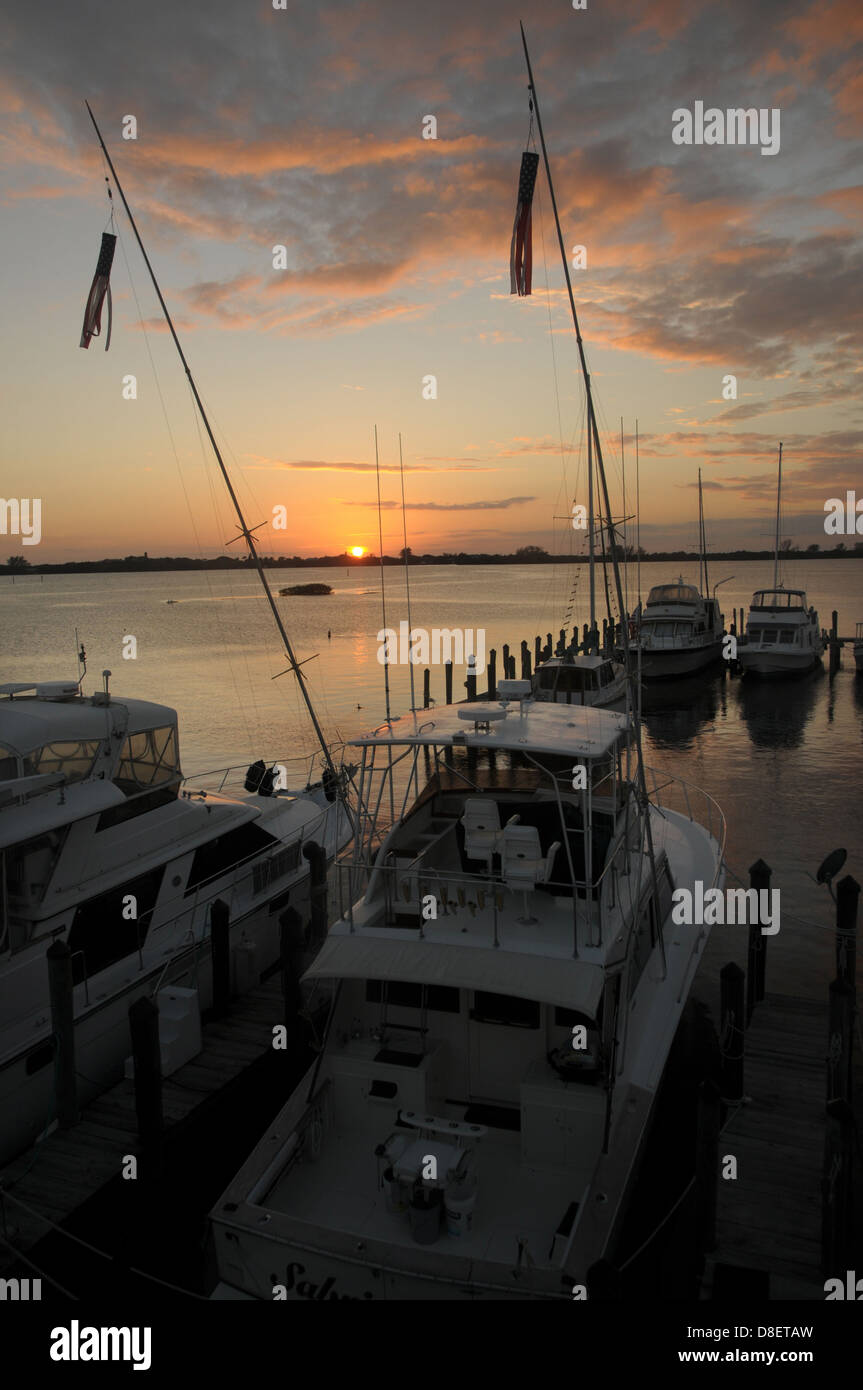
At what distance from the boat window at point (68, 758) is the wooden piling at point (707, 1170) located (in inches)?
295

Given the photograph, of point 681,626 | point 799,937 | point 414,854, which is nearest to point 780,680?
point 681,626

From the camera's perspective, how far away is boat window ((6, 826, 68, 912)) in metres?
9.48

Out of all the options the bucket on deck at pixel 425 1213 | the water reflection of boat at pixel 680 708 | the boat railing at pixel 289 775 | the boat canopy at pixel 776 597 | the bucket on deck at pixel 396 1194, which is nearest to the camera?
the bucket on deck at pixel 425 1213

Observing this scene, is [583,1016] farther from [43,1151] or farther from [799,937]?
[799,937]

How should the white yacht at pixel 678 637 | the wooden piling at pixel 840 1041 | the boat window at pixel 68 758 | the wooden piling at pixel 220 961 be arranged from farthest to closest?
the white yacht at pixel 678 637
the wooden piling at pixel 220 961
the boat window at pixel 68 758
the wooden piling at pixel 840 1041

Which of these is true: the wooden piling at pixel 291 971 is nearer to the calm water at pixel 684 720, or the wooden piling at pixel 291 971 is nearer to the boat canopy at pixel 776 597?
the calm water at pixel 684 720

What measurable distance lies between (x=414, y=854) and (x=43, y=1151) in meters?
4.47

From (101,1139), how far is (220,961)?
8.53ft

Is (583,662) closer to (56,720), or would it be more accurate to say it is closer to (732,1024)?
(732,1024)

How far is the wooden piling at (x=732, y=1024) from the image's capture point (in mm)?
8914

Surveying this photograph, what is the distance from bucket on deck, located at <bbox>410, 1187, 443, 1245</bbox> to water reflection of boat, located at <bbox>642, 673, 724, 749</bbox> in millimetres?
25048

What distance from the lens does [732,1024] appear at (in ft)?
29.7

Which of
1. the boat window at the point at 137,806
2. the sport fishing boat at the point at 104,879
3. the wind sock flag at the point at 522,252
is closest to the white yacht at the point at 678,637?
the wind sock flag at the point at 522,252
